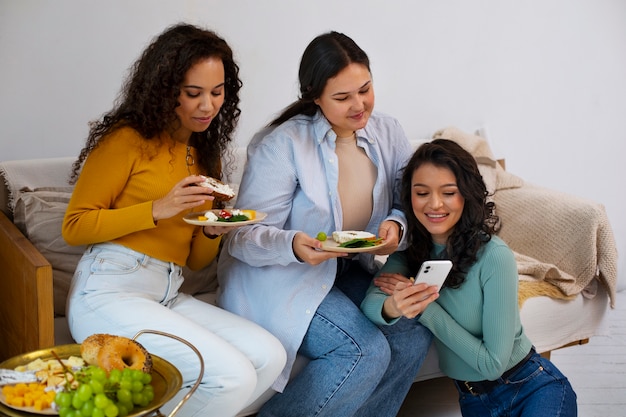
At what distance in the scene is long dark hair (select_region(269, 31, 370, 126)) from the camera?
2193mm

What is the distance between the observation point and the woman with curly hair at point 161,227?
1.92 meters

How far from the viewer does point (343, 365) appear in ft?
6.99

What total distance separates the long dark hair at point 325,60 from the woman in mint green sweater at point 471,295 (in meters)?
0.31

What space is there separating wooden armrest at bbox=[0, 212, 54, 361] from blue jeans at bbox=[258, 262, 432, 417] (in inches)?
24.0

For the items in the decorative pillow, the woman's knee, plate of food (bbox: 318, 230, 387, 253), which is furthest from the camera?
the decorative pillow

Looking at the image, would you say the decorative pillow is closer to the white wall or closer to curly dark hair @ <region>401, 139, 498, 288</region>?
the white wall

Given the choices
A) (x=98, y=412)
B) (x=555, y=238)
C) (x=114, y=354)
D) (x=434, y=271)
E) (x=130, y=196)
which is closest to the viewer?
(x=98, y=412)

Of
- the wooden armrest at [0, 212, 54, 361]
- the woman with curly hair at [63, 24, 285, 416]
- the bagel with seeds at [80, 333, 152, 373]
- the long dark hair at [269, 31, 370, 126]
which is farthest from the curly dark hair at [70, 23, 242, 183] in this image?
the bagel with seeds at [80, 333, 152, 373]

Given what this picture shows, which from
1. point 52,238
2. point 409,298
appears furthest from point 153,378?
point 52,238

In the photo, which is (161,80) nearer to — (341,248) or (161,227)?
(161,227)

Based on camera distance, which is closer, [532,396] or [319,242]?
[319,242]

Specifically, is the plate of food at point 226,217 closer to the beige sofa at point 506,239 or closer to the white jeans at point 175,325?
the white jeans at point 175,325

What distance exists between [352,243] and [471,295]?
42 centimetres

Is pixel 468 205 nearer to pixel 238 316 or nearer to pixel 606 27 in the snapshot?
pixel 238 316
